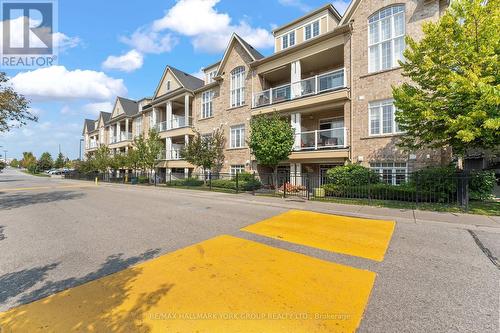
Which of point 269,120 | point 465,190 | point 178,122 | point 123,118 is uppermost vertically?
point 123,118

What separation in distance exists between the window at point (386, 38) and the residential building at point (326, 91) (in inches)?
2.2

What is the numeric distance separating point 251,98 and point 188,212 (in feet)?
47.9

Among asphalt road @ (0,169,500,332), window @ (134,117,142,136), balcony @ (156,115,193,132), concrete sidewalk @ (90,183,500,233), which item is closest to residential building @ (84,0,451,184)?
balcony @ (156,115,193,132)

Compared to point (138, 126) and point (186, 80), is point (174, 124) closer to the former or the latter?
point (186, 80)

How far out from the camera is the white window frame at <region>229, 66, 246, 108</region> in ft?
76.0

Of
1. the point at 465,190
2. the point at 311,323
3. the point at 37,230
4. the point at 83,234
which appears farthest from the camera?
the point at 465,190

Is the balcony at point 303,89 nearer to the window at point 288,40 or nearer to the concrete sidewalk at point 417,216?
the window at point 288,40

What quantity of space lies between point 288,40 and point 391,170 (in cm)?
1371

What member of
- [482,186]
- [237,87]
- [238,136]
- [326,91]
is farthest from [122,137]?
[482,186]

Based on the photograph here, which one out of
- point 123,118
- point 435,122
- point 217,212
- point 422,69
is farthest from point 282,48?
point 123,118

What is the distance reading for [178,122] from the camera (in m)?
28.9

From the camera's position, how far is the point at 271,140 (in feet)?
52.6

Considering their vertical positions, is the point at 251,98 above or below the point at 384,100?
above

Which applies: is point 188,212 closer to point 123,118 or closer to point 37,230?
point 37,230
